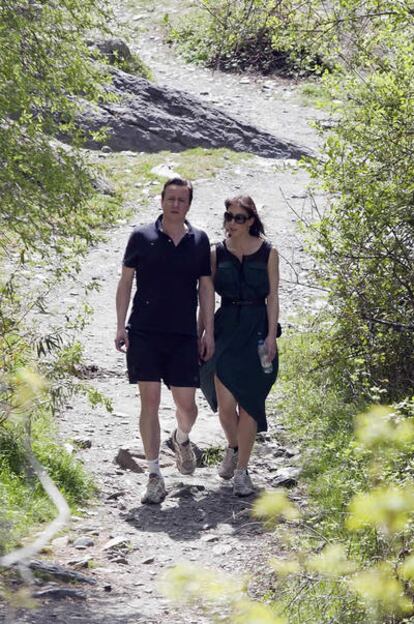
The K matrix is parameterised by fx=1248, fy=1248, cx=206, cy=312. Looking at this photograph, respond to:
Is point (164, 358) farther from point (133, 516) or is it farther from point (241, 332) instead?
point (133, 516)

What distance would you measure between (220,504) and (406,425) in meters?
3.75

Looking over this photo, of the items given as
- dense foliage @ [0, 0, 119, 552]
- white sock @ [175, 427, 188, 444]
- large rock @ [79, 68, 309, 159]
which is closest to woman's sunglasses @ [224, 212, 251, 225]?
dense foliage @ [0, 0, 119, 552]

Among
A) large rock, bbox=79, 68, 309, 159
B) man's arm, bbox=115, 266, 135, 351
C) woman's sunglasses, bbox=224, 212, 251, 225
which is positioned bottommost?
large rock, bbox=79, 68, 309, 159

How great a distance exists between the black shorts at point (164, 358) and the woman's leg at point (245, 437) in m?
0.42

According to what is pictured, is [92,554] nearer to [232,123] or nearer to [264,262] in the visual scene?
[264,262]

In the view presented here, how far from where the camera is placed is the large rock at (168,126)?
19.6 metres

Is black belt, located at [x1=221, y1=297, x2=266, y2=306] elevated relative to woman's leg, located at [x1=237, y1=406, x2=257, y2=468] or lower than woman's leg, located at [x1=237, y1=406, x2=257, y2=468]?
elevated

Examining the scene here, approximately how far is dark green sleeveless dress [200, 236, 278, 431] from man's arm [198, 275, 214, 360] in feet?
0.31

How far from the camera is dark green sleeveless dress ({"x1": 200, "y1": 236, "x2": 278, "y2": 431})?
7.62m

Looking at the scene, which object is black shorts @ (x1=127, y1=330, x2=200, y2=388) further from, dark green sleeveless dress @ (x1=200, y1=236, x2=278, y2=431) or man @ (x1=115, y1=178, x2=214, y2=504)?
dark green sleeveless dress @ (x1=200, y1=236, x2=278, y2=431)

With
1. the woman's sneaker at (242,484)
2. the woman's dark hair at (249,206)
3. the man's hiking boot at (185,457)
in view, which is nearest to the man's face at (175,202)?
the woman's dark hair at (249,206)

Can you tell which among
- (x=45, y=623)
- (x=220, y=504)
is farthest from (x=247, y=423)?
(x=45, y=623)

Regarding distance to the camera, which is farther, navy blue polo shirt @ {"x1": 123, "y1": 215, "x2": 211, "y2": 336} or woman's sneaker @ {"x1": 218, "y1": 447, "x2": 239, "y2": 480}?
woman's sneaker @ {"x1": 218, "y1": 447, "x2": 239, "y2": 480}

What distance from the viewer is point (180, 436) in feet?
25.7
